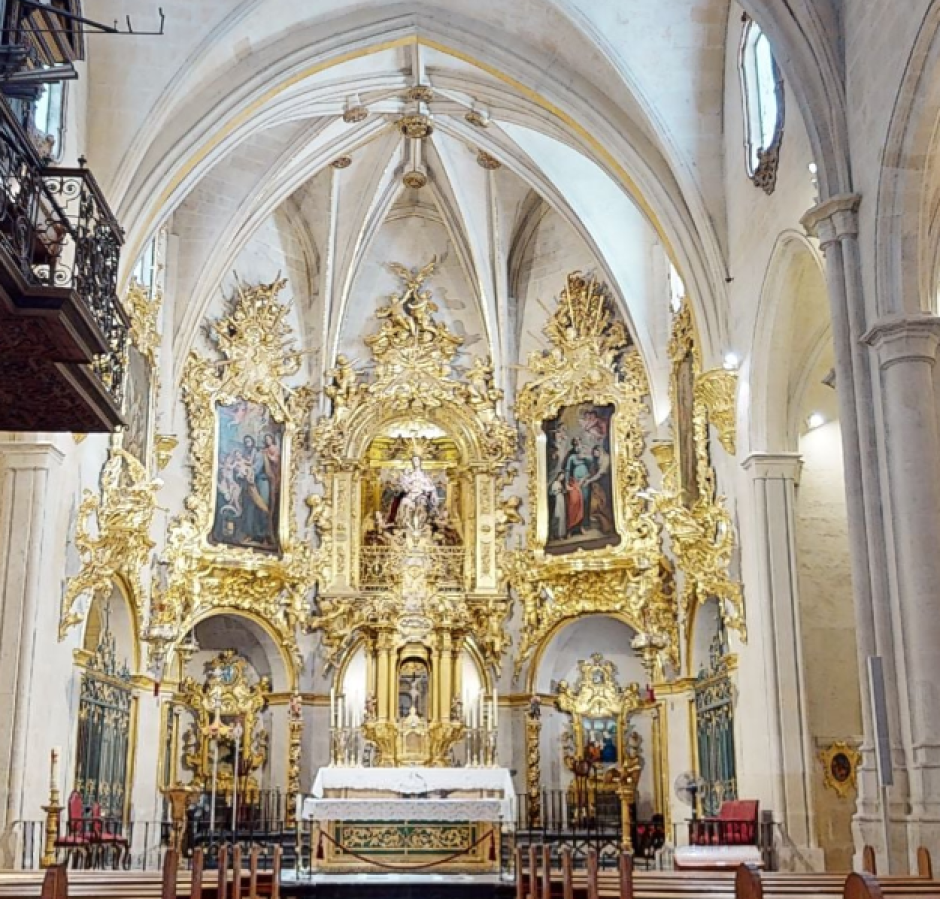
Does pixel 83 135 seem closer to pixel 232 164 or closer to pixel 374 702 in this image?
pixel 232 164

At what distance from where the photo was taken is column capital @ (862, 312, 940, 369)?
1183 centimetres

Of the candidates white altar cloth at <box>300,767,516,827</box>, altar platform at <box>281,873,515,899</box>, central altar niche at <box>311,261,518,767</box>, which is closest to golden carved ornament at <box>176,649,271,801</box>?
central altar niche at <box>311,261,518,767</box>

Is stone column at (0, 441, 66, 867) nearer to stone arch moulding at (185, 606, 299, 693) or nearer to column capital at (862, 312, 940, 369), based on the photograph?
stone arch moulding at (185, 606, 299, 693)

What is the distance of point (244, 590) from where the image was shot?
21.8 meters

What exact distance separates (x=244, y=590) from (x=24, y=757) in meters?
6.92

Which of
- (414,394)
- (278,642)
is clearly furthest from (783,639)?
(414,394)

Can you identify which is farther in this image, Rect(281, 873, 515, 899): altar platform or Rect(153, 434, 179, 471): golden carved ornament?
Rect(153, 434, 179, 471): golden carved ornament

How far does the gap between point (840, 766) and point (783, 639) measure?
1.53 metres

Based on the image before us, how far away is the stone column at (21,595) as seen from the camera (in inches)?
592

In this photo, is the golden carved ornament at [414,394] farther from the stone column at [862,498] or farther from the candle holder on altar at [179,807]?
the stone column at [862,498]

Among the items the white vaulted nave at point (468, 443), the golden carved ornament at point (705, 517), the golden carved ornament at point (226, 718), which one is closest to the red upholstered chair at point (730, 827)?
the white vaulted nave at point (468, 443)

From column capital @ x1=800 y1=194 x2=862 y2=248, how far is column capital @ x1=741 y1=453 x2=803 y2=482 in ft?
13.2

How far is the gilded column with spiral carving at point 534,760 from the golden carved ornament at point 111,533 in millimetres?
6695

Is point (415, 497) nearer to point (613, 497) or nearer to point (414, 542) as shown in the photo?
point (414, 542)
